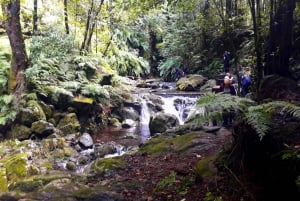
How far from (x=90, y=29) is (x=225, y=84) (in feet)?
28.2

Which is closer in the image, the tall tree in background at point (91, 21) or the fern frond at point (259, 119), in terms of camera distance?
the fern frond at point (259, 119)

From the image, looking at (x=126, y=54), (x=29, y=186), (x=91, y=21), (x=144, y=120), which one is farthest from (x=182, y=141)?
(x=126, y=54)

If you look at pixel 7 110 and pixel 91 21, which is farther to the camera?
pixel 91 21

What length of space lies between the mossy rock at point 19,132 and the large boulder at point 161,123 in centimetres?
415

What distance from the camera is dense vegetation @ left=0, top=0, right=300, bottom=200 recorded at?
499 centimetres

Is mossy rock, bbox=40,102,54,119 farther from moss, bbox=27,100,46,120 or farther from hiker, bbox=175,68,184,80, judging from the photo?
hiker, bbox=175,68,184,80

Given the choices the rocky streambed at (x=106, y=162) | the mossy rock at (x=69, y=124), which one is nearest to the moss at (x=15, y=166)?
the rocky streambed at (x=106, y=162)

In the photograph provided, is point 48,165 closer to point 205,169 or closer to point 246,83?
point 205,169

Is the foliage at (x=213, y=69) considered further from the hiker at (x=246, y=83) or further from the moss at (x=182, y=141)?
the moss at (x=182, y=141)

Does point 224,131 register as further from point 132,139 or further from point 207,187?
point 132,139

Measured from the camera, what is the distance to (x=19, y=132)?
1027cm

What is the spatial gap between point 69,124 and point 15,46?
303 cm

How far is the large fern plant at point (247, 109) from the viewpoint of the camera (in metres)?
3.66

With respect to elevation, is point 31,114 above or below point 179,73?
below
